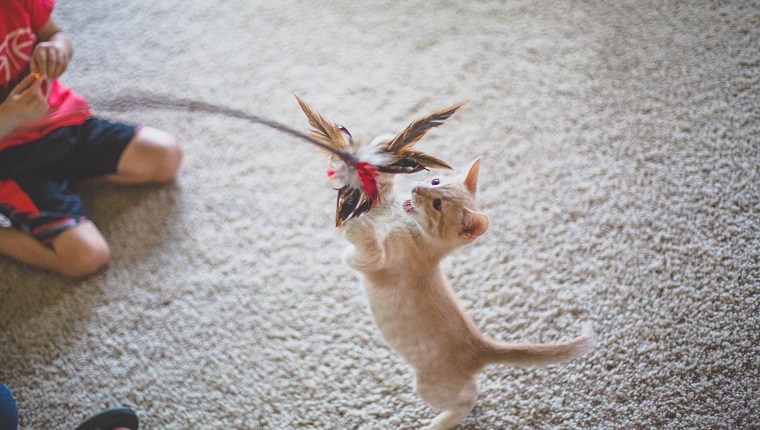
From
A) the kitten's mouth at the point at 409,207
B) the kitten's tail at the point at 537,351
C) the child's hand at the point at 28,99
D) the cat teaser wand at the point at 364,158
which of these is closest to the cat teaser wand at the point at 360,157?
the cat teaser wand at the point at 364,158

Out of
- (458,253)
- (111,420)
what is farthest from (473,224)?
(111,420)

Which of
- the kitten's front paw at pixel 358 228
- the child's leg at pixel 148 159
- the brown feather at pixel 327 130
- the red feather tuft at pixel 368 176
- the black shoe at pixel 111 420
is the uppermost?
the brown feather at pixel 327 130

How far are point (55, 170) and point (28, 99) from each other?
0.88 ft

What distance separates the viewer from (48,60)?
3.34 ft

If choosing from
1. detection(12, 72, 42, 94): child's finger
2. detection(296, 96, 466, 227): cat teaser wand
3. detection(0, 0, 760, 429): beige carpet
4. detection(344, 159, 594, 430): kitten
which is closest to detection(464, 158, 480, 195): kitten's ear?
detection(344, 159, 594, 430): kitten

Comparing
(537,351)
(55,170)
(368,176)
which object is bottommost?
(55,170)

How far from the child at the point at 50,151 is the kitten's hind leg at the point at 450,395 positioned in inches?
31.6

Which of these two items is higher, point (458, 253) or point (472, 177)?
point (472, 177)

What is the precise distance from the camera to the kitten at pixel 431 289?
0.70 m

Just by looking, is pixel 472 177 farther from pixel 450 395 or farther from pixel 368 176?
pixel 450 395

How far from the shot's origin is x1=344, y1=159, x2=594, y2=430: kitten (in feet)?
2.29

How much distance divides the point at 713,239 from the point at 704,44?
62 centimetres

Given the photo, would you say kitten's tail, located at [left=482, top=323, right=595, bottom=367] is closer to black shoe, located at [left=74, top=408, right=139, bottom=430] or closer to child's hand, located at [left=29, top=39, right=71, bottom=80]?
black shoe, located at [left=74, top=408, right=139, bottom=430]

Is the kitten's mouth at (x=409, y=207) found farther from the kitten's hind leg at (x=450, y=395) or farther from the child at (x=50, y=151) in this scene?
the child at (x=50, y=151)
